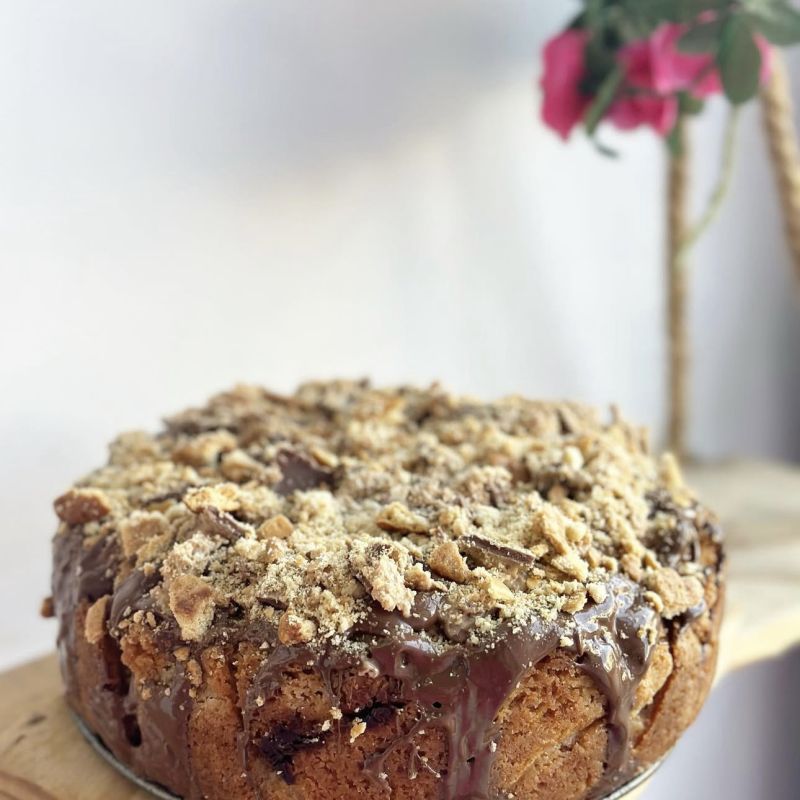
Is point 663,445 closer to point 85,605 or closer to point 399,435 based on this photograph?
point 399,435

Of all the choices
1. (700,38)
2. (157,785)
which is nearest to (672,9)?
(700,38)

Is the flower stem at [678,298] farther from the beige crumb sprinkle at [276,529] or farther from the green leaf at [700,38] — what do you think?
the beige crumb sprinkle at [276,529]

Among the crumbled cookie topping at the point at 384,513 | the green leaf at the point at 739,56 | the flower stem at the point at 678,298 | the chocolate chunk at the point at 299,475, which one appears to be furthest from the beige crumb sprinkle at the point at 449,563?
the flower stem at the point at 678,298

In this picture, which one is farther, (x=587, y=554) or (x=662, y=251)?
(x=662, y=251)

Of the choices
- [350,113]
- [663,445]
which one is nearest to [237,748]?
[350,113]

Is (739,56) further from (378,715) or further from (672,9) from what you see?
(378,715)

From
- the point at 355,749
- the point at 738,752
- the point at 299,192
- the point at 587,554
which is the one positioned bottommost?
the point at 738,752
